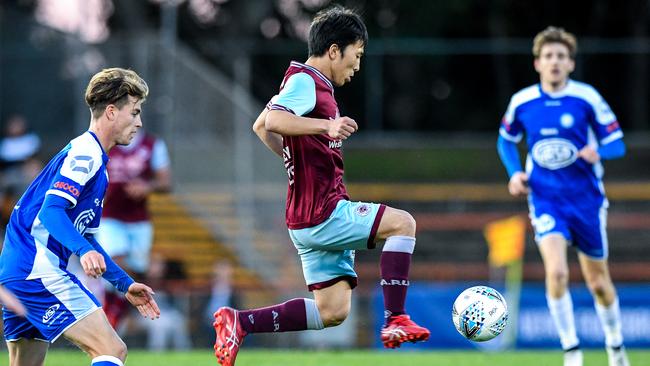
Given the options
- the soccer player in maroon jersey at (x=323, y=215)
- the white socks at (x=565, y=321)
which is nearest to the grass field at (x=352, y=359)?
the white socks at (x=565, y=321)

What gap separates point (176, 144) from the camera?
16.3 metres

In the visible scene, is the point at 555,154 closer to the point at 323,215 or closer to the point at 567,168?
the point at 567,168

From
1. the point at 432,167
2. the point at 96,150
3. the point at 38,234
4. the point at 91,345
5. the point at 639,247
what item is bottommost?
the point at 91,345

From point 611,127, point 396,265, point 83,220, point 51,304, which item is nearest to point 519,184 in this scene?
point 611,127

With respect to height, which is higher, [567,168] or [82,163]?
[567,168]

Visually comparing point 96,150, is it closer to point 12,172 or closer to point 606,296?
point 606,296

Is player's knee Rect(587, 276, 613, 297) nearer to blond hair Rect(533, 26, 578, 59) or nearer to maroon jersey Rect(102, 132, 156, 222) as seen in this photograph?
blond hair Rect(533, 26, 578, 59)

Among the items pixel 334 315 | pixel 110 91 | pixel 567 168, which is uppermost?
pixel 567 168

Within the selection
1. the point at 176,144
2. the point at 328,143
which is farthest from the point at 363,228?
the point at 176,144

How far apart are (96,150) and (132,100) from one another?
39 cm

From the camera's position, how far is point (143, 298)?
18.9 ft

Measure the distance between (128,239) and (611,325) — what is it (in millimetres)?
4897

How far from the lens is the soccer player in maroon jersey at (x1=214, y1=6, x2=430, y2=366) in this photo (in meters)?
6.14

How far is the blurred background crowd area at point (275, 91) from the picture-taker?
16.3m
